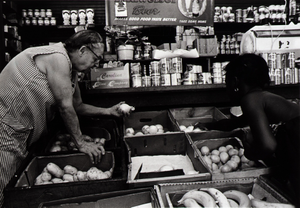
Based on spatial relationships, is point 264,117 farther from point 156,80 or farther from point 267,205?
point 156,80

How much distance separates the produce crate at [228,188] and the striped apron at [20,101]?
1.14m

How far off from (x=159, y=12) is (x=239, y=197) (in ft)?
7.89

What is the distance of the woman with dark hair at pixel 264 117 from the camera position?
1.35 meters

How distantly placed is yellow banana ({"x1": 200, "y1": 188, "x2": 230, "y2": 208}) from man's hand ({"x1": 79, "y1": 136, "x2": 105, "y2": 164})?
76cm

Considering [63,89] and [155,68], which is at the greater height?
[155,68]

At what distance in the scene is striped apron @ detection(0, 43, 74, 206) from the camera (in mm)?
1839

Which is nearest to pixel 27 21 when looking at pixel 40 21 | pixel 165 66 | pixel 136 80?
pixel 40 21

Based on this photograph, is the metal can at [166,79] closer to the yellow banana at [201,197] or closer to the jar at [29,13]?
the yellow banana at [201,197]

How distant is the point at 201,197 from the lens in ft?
4.16

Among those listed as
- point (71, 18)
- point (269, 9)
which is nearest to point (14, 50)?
point (71, 18)

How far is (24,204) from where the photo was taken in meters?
1.29

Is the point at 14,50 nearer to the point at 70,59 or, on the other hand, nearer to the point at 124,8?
the point at 124,8

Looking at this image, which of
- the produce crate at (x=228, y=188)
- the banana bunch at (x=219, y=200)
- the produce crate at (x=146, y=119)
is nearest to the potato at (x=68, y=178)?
the produce crate at (x=228, y=188)

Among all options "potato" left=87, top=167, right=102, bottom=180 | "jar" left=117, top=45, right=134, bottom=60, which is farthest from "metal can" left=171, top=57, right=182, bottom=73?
"potato" left=87, top=167, right=102, bottom=180
